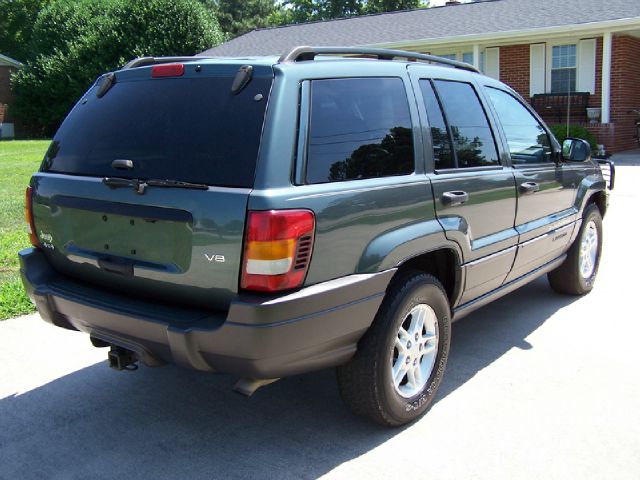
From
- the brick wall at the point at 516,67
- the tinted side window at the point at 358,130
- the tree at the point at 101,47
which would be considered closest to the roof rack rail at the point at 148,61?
the tinted side window at the point at 358,130

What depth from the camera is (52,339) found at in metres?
4.84

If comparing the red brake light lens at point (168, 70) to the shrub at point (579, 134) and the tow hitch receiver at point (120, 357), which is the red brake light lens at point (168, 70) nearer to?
the tow hitch receiver at point (120, 357)

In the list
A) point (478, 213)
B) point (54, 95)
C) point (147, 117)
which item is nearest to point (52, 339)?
point (147, 117)

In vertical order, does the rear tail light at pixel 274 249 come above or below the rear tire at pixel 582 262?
above

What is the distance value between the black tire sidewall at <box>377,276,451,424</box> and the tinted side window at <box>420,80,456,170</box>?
0.72m

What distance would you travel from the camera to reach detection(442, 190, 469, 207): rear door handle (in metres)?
3.55

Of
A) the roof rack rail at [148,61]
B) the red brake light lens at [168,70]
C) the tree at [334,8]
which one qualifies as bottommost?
the red brake light lens at [168,70]

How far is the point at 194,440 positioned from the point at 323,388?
0.91m

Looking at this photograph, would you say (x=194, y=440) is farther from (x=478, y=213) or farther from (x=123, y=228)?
(x=478, y=213)

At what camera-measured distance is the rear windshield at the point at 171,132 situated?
285cm

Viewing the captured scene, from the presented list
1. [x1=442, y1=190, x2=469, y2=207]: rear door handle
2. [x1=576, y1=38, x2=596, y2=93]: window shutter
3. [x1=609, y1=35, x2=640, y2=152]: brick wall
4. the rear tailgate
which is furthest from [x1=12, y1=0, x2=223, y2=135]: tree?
[x1=442, y1=190, x2=469, y2=207]: rear door handle

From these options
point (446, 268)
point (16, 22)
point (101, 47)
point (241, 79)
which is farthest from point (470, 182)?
point (16, 22)

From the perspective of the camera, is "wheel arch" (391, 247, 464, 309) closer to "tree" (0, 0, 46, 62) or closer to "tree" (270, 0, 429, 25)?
"tree" (270, 0, 429, 25)

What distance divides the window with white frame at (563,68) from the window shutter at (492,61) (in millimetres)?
1699
